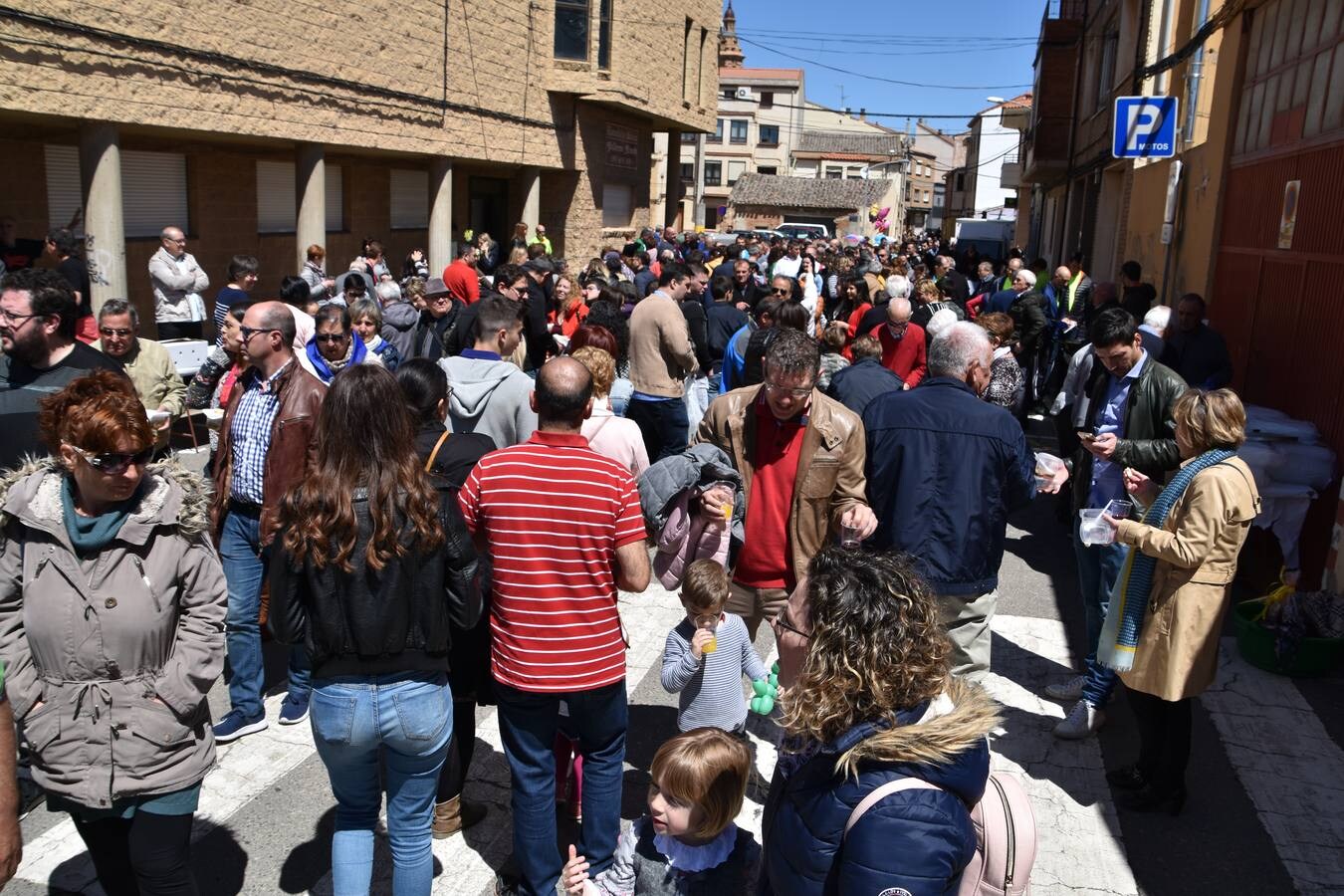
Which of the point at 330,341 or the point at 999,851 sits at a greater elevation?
the point at 330,341

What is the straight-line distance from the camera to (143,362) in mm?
5664

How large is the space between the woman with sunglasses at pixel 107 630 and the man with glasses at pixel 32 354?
1.02m

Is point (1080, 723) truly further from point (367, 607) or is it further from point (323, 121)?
point (323, 121)

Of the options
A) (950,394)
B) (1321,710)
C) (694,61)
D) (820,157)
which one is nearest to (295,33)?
(950,394)

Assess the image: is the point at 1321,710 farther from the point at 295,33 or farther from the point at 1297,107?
the point at 295,33

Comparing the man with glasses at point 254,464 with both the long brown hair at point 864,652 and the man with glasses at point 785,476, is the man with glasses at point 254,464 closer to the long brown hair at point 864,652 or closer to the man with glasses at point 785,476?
the man with glasses at point 785,476

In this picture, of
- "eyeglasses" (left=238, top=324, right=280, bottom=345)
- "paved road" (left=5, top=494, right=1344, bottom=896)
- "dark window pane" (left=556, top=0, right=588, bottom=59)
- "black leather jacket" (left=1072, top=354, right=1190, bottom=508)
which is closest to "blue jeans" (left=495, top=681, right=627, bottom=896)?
"paved road" (left=5, top=494, right=1344, bottom=896)

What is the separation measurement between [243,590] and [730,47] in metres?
77.6

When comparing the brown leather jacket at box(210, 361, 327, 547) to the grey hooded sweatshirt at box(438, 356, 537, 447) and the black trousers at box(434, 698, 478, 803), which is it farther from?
the black trousers at box(434, 698, 478, 803)

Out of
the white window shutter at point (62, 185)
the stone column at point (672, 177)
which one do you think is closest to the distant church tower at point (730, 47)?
the stone column at point (672, 177)

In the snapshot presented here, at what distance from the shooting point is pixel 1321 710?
216 inches

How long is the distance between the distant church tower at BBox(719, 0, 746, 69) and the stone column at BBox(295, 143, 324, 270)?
203ft

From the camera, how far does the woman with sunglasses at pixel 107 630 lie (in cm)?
290


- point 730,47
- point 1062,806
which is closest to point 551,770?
point 1062,806
